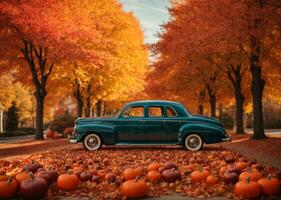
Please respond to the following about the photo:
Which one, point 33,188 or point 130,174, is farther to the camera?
point 130,174

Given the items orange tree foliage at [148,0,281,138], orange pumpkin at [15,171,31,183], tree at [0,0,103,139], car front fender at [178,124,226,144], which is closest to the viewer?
orange pumpkin at [15,171,31,183]

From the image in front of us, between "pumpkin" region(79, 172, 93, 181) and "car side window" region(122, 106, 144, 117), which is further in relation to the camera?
"car side window" region(122, 106, 144, 117)

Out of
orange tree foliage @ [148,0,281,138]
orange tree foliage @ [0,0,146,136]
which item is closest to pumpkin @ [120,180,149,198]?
orange tree foliage @ [148,0,281,138]

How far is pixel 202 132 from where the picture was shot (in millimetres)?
17625

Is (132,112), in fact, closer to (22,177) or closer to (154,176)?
(154,176)

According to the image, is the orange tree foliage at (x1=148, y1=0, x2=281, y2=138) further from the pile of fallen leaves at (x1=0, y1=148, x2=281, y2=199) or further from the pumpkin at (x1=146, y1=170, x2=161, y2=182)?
Answer: the pumpkin at (x1=146, y1=170, x2=161, y2=182)

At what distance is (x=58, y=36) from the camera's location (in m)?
24.8

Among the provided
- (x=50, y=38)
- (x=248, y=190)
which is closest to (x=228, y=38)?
(x=50, y=38)

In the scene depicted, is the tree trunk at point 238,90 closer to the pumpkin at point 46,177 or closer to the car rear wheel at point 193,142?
the car rear wheel at point 193,142

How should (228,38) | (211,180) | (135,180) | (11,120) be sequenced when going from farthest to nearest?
1. (11,120)
2. (228,38)
3. (211,180)
4. (135,180)

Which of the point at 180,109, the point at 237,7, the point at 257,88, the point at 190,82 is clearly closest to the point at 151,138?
the point at 180,109

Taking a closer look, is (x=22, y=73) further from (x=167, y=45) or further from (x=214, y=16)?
(x=214, y=16)

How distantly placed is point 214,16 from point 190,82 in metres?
12.0

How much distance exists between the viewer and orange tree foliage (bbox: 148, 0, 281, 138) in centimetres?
2034
